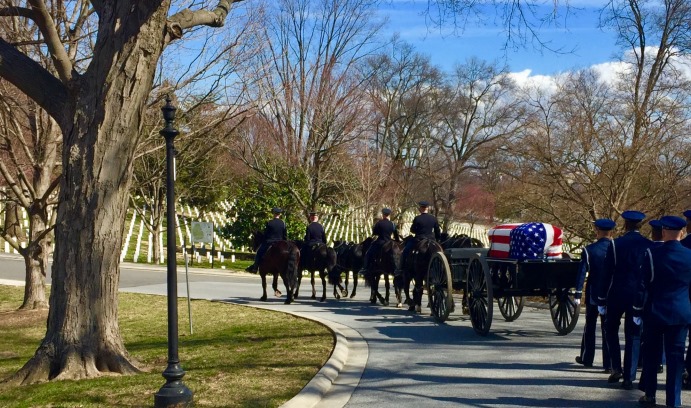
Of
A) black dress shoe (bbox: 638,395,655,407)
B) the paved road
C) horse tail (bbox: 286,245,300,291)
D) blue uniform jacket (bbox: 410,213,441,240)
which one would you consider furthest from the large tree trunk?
horse tail (bbox: 286,245,300,291)

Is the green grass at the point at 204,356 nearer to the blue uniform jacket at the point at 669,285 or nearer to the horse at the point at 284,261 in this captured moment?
the horse at the point at 284,261

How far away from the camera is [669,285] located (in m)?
7.56

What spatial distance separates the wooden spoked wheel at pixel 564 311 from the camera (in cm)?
1207

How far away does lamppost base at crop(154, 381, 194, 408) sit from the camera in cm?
741

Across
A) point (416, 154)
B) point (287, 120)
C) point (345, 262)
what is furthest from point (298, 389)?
point (416, 154)

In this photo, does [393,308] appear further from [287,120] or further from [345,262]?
[287,120]

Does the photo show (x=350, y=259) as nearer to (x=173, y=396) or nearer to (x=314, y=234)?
(x=314, y=234)

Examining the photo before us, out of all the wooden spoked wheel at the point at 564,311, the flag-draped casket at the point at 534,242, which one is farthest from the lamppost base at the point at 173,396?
the wooden spoked wheel at the point at 564,311

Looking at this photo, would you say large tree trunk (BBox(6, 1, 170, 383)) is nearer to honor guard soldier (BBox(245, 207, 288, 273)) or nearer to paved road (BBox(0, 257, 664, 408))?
paved road (BBox(0, 257, 664, 408))

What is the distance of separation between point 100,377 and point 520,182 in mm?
13411

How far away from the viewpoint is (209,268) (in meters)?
32.4

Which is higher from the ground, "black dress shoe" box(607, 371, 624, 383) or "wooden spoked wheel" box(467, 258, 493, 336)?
"wooden spoked wheel" box(467, 258, 493, 336)

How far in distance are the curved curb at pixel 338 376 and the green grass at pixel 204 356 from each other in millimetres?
155

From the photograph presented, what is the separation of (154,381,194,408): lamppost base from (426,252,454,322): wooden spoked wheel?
273 inches
